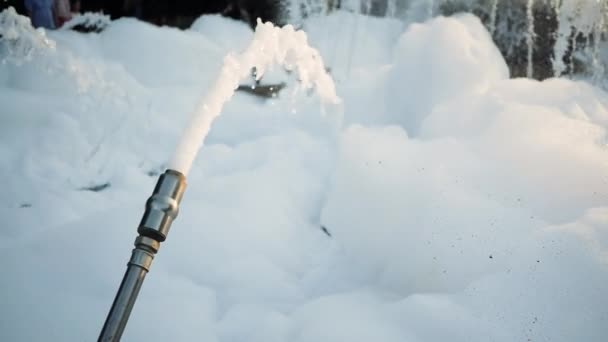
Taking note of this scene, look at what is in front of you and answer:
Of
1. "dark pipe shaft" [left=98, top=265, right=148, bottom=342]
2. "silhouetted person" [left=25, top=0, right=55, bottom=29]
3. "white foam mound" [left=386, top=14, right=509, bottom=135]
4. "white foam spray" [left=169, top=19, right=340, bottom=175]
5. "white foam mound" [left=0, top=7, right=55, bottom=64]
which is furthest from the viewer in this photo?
"silhouetted person" [left=25, top=0, right=55, bottom=29]

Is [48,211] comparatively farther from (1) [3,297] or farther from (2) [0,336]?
(2) [0,336]

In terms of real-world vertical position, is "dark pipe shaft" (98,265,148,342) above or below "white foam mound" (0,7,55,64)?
above

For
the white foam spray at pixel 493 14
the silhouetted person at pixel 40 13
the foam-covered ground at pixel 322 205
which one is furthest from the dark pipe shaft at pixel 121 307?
the white foam spray at pixel 493 14

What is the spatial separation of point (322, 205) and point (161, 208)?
133 inches

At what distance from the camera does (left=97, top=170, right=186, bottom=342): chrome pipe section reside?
1.46 m

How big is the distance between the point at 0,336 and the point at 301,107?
17.6 ft

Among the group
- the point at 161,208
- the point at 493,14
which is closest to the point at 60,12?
the point at 161,208

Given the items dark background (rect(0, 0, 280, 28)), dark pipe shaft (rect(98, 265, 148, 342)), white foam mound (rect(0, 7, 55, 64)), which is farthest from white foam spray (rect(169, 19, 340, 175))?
dark background (rect(0, 0, 280, 28))

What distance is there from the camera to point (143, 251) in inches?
59.0

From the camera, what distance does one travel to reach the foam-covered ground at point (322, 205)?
110 inches

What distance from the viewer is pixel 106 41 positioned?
8.05 meters

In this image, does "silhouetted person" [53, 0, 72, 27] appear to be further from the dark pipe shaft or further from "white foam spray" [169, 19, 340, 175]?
the dark pipe shaft

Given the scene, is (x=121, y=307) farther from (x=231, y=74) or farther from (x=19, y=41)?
(x=19, y=41)

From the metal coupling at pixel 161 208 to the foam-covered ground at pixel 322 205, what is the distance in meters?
0.87
